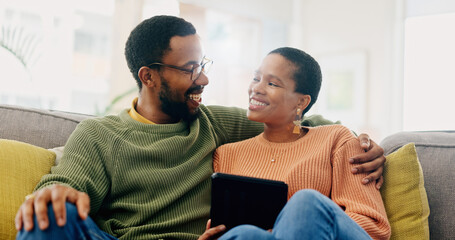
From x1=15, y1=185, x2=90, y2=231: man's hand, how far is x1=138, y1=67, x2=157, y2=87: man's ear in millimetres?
751

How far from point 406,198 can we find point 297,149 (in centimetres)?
38

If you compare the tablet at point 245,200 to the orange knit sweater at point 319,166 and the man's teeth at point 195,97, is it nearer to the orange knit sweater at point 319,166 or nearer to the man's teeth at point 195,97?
the orange knit sweater at point 319,166

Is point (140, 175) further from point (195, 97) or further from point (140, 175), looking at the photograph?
point (195, 97)

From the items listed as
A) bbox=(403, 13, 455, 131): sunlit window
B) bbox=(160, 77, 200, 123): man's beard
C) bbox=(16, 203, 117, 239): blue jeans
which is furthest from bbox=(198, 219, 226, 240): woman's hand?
bbox=(403, 13, 455, 131): sunlit window

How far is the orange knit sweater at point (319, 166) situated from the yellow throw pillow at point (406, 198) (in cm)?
7

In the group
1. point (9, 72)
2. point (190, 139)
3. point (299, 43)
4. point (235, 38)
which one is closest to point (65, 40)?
point (9, 72)

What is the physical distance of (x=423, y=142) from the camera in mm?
1587

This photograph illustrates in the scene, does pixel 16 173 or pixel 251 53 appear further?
pixel 251 53

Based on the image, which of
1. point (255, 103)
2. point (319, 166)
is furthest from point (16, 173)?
point (319, 166)

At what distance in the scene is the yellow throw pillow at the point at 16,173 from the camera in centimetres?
122

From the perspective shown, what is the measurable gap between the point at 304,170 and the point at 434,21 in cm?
352

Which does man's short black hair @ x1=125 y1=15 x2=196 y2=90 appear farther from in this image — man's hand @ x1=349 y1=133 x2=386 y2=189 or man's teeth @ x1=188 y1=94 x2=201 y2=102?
man's hand @ x1=349 y1=133 x2=386 y2=189

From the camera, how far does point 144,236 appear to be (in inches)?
52.1

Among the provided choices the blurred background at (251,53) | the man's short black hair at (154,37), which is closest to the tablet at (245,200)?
the man's short black hair at (154,37)
